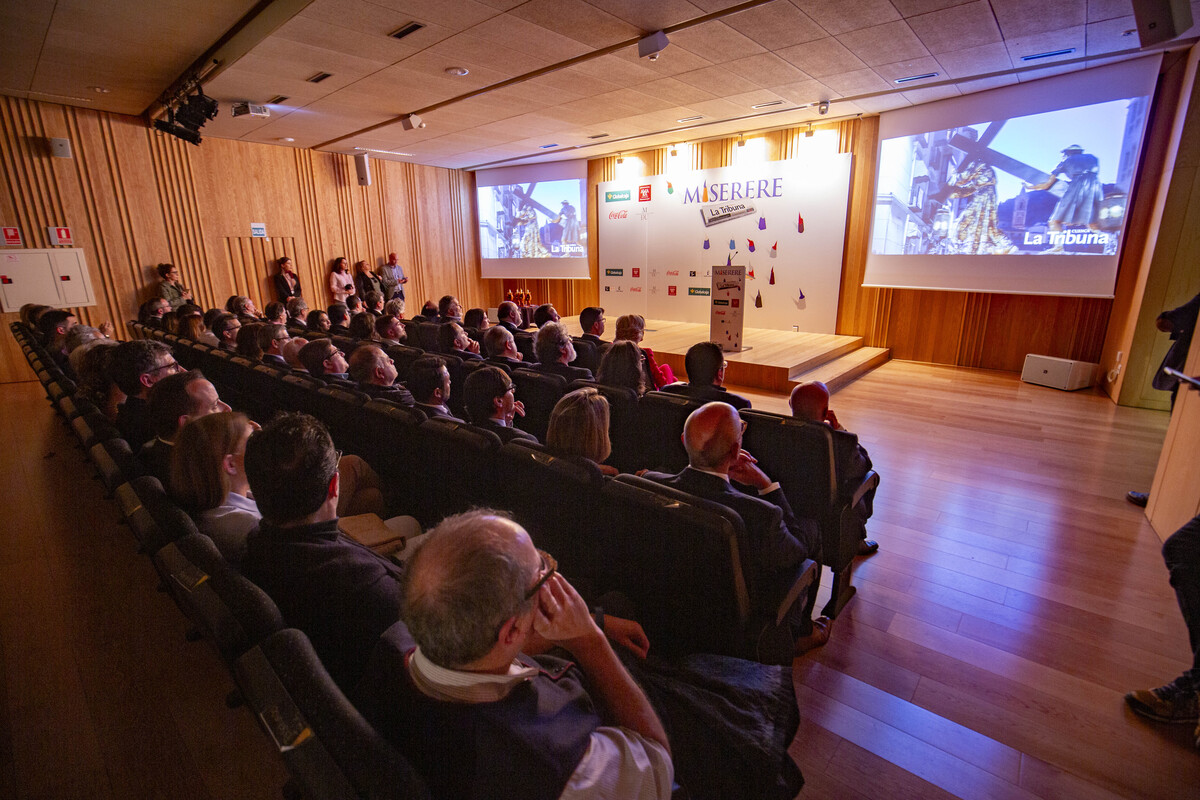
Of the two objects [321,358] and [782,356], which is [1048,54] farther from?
[321,358]

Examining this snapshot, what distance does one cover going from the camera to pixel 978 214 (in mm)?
6867

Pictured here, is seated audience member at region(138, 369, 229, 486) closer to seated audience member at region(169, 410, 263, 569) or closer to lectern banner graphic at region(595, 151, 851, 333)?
seated audience member at region(169, 410, 263, 569)

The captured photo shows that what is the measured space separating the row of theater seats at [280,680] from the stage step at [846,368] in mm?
5731

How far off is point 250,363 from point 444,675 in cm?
387

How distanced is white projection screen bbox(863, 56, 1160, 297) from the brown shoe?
6.55 metres

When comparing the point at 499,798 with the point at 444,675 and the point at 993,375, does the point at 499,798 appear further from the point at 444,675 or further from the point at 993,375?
the point at 993,375

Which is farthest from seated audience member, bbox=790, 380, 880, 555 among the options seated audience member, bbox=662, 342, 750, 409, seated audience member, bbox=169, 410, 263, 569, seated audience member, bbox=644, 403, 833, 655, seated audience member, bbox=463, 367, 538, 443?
seated audience member, bbox=169, 410, 263, 569

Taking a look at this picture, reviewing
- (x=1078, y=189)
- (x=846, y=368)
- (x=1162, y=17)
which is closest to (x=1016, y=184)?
(x=1078, y=189)

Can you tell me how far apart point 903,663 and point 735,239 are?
815 centimetres

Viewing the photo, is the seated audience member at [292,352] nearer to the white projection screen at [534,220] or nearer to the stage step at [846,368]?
the stage step at [846,368]

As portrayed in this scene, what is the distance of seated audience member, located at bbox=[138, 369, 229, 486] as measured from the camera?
211 cm

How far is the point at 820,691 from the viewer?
2053 millimetres

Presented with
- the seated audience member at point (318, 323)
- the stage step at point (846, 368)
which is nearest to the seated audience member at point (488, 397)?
the seated audience member at point (318, 323)

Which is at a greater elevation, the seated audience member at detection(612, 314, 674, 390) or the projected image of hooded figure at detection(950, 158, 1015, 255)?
the projected image of hooded figure at detection(950, 158, 1015, 255)
